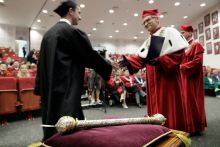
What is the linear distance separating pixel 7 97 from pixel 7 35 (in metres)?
13.7

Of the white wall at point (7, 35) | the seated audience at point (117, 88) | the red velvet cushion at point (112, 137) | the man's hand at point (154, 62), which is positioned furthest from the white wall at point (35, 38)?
the red velvet cushion at point (112, 137)

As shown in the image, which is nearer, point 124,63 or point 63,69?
point 63,69

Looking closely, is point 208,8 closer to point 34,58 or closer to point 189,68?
point 189,68

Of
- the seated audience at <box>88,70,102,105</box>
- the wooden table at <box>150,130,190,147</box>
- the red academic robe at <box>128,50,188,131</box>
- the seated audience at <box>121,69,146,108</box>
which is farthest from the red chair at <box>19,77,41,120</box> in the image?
the wooden table at <box>150,130,190,147</box>

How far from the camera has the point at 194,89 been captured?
7.69 feet

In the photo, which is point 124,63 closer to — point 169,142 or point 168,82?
point 168,82

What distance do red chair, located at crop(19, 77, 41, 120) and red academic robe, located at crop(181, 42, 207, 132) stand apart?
10.7ft

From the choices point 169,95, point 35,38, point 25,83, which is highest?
point 35,38

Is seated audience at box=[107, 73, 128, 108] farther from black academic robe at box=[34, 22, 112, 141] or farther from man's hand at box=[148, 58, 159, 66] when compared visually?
black academic robe at box=[34, 22, 112, 141]

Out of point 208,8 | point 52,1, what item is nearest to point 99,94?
point 52,1

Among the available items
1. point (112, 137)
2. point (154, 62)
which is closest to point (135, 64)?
point (154, 62)

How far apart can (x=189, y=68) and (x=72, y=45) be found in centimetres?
188

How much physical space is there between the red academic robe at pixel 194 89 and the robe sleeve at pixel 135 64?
2.64ft

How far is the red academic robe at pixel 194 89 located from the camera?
222 centimetres
